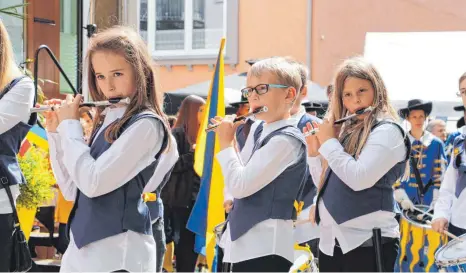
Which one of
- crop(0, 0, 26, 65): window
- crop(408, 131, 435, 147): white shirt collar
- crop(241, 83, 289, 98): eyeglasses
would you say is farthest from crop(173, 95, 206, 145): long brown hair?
crop(241, 83, 289, 98): eyeglasses

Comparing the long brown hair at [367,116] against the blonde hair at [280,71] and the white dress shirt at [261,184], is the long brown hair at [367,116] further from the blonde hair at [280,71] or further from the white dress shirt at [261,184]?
the white dress shirt at [261,184]

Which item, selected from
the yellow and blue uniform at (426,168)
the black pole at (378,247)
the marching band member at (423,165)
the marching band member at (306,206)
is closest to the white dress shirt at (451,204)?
the marching band member at (306,206)

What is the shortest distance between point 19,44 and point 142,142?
16.2ft

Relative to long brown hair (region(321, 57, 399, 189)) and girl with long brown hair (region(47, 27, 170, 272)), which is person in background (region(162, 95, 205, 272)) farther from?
girl with long brown hair (region(47, 27, 170, 272))

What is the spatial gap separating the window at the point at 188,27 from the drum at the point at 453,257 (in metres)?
14.5

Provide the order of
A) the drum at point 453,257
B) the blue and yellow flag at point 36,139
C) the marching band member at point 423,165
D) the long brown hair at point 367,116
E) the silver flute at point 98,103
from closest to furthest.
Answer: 1. the silver flute at point 98,103
2. the long brown hair at point 367,116
3. the drum at point 453,257
4. the blue and yellow flag at point 36,139
5. the marching band member at point 423,165

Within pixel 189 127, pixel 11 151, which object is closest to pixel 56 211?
Result: pixel 189 127

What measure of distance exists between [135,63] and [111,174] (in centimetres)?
51

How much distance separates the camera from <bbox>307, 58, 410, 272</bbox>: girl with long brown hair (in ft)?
13.1

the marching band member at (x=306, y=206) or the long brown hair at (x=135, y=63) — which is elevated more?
the long brown hair at (x=135, y=63)

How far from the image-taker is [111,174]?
321 centimetres

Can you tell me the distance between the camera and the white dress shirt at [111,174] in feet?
10.6

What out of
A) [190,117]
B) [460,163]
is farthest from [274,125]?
[190,117]

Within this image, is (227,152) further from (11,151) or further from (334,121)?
(11,151)
